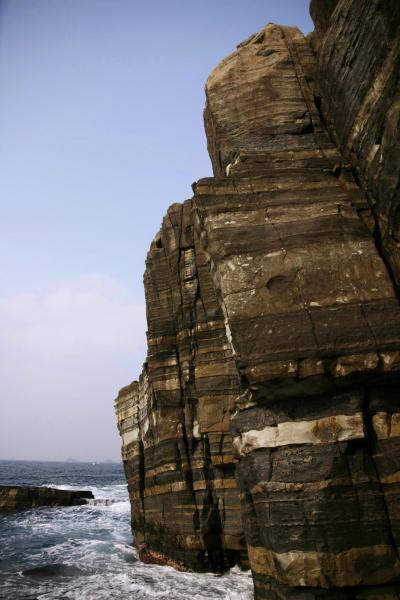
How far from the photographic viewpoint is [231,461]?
15.1 metres

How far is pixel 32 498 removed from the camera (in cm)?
3934

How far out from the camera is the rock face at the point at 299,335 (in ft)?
27.9

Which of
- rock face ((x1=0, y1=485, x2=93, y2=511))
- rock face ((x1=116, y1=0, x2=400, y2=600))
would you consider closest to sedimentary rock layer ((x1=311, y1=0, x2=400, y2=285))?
rock face ((x1=116, y1=0, x2=400, y2=600))

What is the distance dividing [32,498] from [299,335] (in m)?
39.6

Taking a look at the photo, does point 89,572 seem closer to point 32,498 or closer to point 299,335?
point 299,335

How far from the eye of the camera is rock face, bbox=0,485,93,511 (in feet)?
125

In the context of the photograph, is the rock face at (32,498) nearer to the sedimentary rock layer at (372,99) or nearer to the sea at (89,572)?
the sea at (89,572)

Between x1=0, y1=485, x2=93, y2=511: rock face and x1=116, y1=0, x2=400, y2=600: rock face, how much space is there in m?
28.2

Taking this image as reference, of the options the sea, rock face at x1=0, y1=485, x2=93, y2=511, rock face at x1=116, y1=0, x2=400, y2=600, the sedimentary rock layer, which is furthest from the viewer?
rock face at x1=0, y1=485, x2=93, y2=511

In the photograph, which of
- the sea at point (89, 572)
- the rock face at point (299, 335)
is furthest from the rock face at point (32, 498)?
the rock face at point (299, 335)

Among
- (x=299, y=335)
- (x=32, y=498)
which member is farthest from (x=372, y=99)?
(x=32, y=498)

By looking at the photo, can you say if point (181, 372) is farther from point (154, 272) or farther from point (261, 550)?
point (261, 550)

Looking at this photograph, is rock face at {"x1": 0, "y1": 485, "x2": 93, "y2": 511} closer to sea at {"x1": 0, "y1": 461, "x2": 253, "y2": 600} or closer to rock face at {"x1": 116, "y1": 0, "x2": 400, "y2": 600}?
sea at {"x1": 0, "y1": 461, "x2": 253, "y2": 600}

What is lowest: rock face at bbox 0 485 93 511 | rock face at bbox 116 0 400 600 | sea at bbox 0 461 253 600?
rock face at bbox 0 485 93 511
